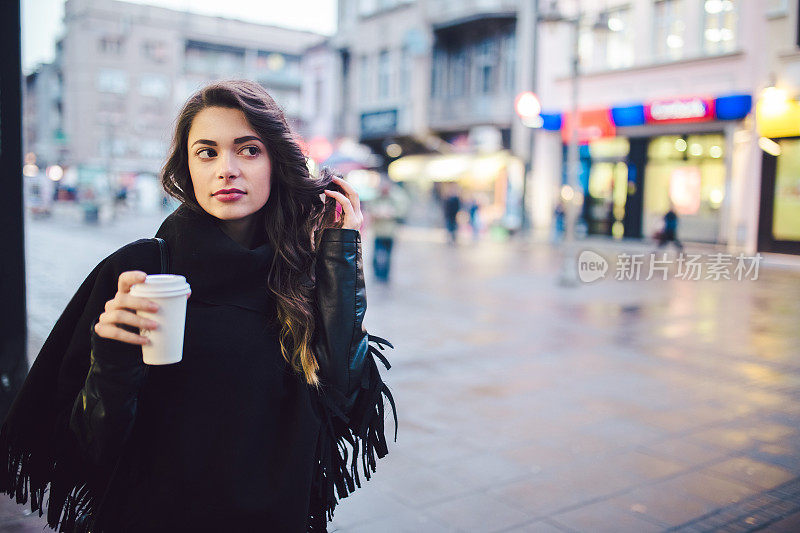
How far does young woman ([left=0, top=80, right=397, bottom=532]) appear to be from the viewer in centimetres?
153

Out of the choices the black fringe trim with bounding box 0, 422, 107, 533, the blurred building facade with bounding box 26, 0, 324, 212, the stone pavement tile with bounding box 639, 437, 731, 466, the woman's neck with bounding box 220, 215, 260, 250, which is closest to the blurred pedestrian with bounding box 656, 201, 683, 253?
the stone pavement tile with bounding box 639, 437, 731, 466

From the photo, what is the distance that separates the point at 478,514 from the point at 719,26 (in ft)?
56.1

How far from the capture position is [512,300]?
10656 millimetres

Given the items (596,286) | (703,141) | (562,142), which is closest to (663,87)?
(703,141)

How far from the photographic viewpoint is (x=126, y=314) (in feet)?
4.44

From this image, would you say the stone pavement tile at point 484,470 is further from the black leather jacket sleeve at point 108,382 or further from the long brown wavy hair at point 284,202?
the black leather jacket sleeve at point 108,382

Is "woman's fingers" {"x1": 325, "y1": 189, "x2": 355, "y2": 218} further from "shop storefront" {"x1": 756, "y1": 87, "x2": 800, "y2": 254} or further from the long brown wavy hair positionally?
"shop storefront" {"x1": 756, "y1": 87, "x2": 800, "y2": 254}

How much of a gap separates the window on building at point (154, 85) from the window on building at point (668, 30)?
150 ft

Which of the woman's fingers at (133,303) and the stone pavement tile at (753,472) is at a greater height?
the woman's fingers at (133,303)

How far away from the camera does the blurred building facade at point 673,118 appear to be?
16.6 meters

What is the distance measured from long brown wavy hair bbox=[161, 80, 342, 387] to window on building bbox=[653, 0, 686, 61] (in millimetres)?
18411

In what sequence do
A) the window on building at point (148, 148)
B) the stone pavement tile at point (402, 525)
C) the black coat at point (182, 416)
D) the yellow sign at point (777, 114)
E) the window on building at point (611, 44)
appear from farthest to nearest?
the window on building at point (148, 148), the window on building at point (611, 44), the yellow sign at point (777, 114), the stone pavement tile at point (402, 525), the black coat at point (182, 416)

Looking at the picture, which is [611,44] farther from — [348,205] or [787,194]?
[348,205]

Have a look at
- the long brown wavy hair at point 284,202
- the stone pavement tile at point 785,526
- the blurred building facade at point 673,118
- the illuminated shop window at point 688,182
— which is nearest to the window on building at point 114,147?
the blurred building facade at point 673,118
